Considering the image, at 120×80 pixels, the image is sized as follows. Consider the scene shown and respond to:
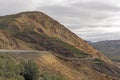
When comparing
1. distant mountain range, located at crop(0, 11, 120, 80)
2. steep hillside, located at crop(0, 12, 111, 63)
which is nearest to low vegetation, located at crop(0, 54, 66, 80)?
distant mountain range, located at crop(0, 11, 120, 80)

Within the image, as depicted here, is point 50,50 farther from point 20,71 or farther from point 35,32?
point 20,71

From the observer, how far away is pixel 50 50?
464 feet

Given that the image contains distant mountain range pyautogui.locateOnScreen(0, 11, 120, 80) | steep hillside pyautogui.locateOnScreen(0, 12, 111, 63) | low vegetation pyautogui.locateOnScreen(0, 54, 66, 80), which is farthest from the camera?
steep hillside pyautogui.locateOnScreen(0, 12, 111, 63)

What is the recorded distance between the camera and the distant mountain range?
8356cm

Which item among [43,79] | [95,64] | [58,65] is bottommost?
[95,64]

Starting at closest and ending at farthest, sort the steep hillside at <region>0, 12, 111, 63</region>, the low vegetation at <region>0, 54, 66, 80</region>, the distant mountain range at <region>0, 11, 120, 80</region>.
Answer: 1. the low vegetation at <region>0, 54, 66, 80</region>
2. the distant mountain range at <region>0, 11, 120, 80</region>
3. the steep hillside at <region>0, 12, 111, 63</region>

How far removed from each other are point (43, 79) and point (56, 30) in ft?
421

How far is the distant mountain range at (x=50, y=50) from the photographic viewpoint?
83556mm

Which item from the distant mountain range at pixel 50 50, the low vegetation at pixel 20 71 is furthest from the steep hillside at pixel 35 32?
the low vegetation at pixel 20 71

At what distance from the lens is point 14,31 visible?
519 ft

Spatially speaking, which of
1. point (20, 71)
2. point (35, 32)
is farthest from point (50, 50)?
point (20, 71)

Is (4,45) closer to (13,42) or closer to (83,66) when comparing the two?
(13,42)

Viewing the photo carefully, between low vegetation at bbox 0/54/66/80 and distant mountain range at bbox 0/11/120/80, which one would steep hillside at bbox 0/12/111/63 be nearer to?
distant mountain range at bbox 0/11/120/80

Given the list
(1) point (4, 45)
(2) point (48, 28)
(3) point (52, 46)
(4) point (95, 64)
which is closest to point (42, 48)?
(3) point (52, 46)
